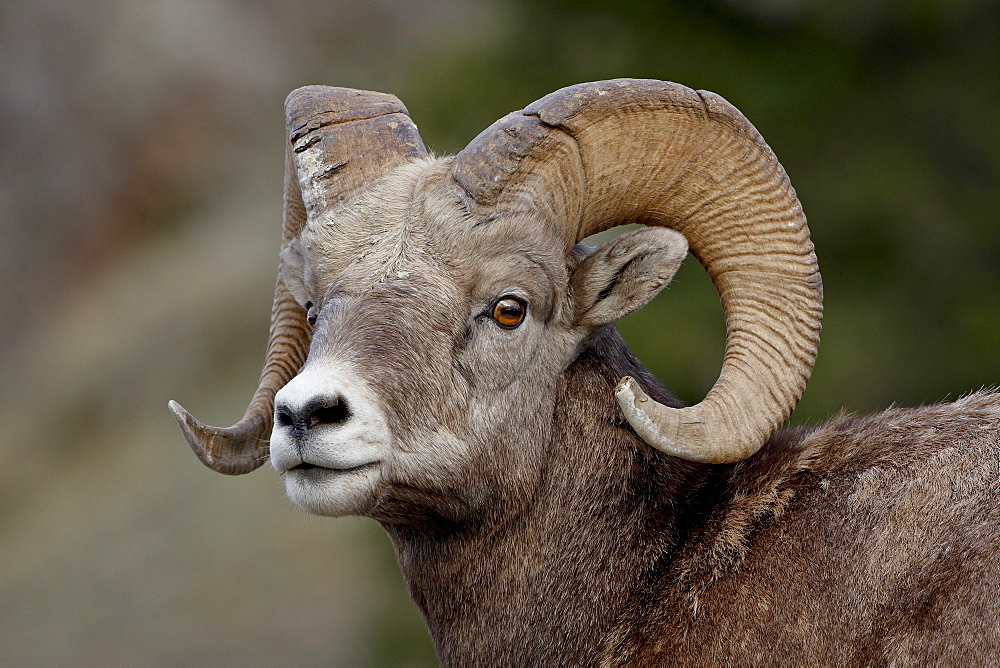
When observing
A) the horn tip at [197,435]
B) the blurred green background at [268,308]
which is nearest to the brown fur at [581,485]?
the horn tip at [197,435]

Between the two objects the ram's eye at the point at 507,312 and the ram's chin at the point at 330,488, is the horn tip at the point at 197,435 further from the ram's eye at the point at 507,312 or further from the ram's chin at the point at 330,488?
the ram's eye at the point at 507,312

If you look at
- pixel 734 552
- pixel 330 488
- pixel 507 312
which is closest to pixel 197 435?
pixel 330 488

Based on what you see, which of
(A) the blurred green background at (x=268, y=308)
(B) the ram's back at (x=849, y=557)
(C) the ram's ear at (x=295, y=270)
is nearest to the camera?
(B) the ram's back at (x=849, y=557)

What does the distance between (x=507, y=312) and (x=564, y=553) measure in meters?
1.23

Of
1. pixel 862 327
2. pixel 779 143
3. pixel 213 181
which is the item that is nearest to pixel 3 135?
pixel 213 181

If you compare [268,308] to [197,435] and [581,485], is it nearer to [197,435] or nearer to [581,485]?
[197,435]

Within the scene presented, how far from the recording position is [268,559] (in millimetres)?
17578

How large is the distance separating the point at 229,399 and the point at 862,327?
10.2 metres

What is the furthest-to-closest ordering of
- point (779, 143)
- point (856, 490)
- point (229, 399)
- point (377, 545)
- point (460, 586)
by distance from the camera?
1. point (229, 399)
2. point (779, 143)
3. point (377, 545)
4. point (460, 586)
5. point (856, 490)

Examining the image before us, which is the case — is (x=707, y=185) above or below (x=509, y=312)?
above

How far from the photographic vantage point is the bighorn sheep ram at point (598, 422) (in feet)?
16.6

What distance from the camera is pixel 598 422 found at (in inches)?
227

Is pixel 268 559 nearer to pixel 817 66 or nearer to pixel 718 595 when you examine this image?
pixel 817 66

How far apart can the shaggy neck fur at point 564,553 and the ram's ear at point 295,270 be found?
4.96 feet
